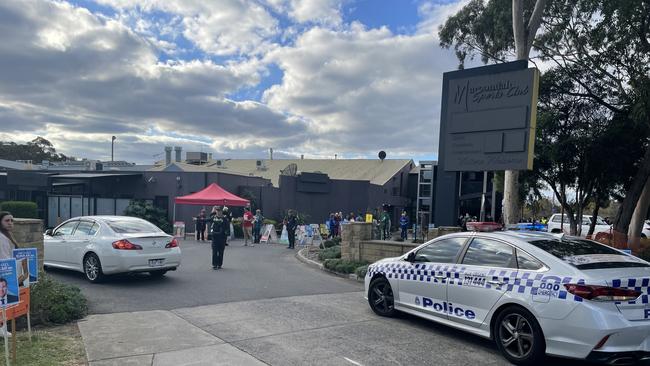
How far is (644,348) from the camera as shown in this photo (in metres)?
4.95

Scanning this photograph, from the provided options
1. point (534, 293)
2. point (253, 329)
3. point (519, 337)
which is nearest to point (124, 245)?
point (253, 329)

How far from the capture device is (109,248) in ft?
32.9

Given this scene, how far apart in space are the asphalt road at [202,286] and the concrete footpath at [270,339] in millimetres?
737

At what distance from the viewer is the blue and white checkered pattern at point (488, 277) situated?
527 cm

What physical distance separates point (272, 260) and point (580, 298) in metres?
11.9

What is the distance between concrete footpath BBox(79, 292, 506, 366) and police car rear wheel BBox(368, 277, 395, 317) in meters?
0.16

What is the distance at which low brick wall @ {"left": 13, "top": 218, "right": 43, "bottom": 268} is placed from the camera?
7742 mm

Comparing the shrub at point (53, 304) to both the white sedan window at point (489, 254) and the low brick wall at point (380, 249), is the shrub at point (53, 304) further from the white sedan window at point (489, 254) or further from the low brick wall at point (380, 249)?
the low brick wall at point (380, 249)

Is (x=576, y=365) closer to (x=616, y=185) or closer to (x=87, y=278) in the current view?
(x=87, y=278)

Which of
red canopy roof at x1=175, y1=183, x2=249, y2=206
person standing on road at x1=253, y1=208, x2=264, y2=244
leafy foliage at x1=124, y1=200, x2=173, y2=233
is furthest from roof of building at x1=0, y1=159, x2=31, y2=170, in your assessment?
person standing on road at x1=253, y1=208, x2=264, y2=244

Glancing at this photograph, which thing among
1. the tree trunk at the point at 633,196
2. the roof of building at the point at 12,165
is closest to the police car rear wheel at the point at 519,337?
the tree trunk at the point at 633,196

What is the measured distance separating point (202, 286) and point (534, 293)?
6.83 m

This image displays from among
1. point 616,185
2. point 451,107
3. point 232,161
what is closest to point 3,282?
point 451,107

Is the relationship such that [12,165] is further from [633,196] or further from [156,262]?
[633,196]
